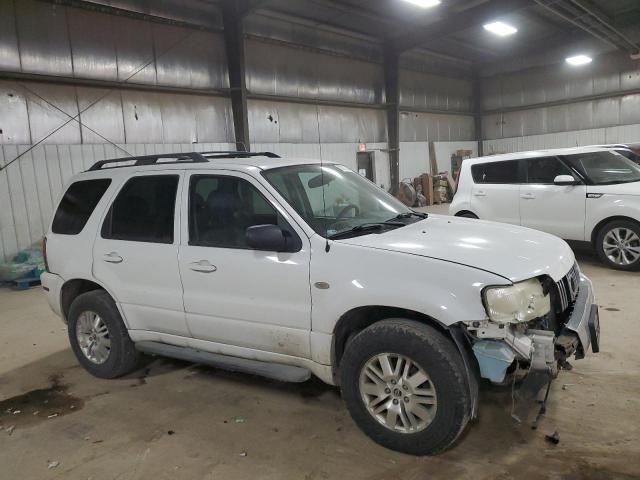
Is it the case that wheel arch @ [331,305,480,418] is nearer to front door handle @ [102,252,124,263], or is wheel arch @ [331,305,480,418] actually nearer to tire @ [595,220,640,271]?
front door handle @ [102,252,124,263]

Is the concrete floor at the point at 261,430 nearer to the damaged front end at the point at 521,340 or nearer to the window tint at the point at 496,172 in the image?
the damaged front end at the point at 521,340

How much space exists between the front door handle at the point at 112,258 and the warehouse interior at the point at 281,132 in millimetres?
973

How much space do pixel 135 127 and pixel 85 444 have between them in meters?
8.47

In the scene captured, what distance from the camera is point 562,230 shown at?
22.1 feet

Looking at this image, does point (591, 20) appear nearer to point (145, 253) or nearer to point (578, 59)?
point (578, 59)

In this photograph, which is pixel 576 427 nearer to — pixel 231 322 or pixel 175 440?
pixel 231 322

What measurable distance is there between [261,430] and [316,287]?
98cm

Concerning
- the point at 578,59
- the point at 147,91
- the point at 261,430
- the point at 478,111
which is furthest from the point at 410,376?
the point at 478,111

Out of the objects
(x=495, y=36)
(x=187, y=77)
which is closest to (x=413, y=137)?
(x=495, y=36)

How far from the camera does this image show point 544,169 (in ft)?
22.8

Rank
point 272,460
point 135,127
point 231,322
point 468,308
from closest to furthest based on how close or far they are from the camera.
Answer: point 468,308 → point 272,460 → point 231,322 → point 135,127

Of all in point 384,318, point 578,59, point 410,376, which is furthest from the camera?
point 578,59

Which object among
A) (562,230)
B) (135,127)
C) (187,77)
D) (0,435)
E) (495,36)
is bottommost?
(0,435)

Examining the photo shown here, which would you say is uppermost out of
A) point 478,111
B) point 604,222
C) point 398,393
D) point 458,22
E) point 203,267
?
point 458,22
